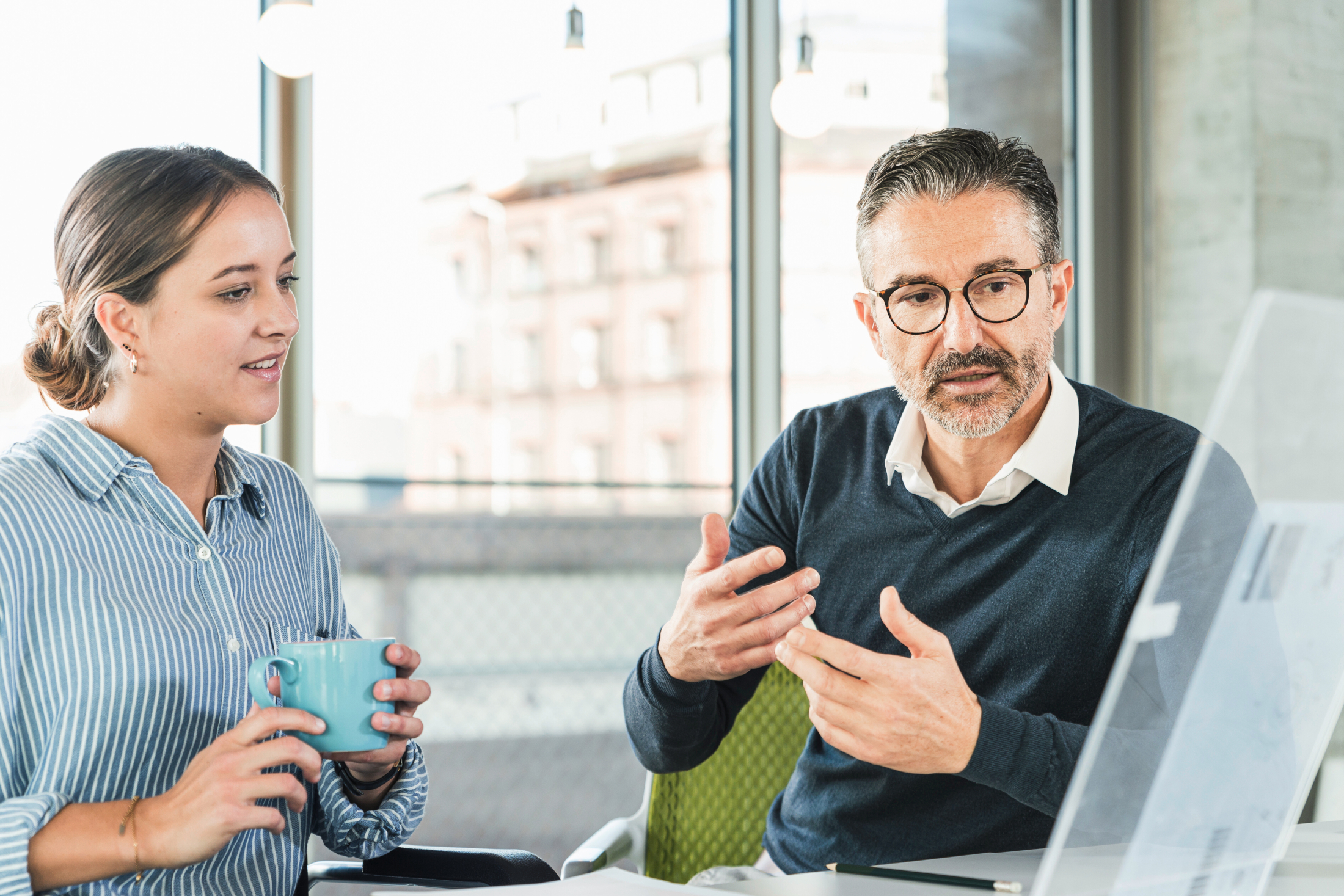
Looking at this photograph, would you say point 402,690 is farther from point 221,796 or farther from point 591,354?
point 591,354

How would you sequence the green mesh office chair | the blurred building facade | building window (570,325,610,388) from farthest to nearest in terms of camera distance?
building window (570,325,610,388) → the blurred building facade → the green mesh office chair

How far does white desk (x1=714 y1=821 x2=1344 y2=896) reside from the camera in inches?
33.8

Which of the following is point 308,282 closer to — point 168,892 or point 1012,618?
point 168,892

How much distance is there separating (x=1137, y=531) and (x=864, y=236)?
1.61ft

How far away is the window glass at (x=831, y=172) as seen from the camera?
2.92 metres

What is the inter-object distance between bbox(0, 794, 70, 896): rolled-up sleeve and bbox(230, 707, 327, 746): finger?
17 centimetres

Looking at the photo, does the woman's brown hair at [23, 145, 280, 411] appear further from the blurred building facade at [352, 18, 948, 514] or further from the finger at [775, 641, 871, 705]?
the blurred building facade at [352, 18, 948, 514]

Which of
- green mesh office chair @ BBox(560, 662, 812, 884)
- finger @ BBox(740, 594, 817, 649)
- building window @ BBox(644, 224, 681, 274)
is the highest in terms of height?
building window @ BBox(644, 224, 681, 274)

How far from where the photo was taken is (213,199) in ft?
3.90

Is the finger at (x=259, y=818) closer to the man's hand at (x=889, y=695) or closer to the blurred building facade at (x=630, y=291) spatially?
the man's hand at (x=889, y=695)

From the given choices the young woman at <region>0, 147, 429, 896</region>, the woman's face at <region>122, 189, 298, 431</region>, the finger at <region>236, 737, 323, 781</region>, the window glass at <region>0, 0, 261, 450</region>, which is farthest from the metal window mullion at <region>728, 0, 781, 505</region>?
the finger at <region>236, 737, 323, 781</region>

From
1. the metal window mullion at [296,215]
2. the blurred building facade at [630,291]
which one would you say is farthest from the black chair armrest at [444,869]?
the blurred building facade at [630,291]

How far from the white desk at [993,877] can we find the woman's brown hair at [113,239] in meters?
0.85

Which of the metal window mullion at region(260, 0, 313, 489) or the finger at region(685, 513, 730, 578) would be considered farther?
the metal window mullion at region(260, 0, 313, 489)
